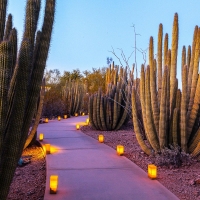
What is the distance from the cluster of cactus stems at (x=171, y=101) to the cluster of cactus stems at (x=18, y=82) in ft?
9.37

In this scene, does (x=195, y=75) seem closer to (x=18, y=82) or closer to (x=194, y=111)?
(x=194, y=111)

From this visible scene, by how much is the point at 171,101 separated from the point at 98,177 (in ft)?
7.18

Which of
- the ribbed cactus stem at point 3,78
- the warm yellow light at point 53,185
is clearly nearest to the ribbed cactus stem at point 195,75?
the warm yellow light at point 53,185

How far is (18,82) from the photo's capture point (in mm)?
2871

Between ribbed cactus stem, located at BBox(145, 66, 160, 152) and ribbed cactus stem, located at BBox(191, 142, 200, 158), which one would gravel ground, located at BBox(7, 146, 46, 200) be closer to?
ribbed cactus stem, located at BBox(145, 66, 160, 152)

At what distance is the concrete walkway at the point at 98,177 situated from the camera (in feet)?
12.4

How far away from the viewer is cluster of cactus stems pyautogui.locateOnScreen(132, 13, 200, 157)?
538 cm

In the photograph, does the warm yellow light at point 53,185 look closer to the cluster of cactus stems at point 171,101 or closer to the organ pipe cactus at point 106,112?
the cluster of cactus stems at point 171,101

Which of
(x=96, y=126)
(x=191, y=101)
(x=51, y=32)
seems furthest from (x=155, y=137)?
(x=96, y=126)

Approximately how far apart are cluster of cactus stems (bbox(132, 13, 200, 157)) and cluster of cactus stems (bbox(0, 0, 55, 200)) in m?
2.86

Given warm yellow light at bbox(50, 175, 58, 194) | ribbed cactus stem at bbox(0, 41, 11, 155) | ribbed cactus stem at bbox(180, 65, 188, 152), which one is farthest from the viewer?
ribbed cactus stem at bbox(180, 65, 188, 152)

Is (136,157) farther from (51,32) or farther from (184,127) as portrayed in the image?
(51,32)

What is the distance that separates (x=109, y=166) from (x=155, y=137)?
113 cm

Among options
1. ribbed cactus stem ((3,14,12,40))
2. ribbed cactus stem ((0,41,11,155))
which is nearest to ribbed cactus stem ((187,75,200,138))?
ribbed cactus stem ((3,14,12,40))
